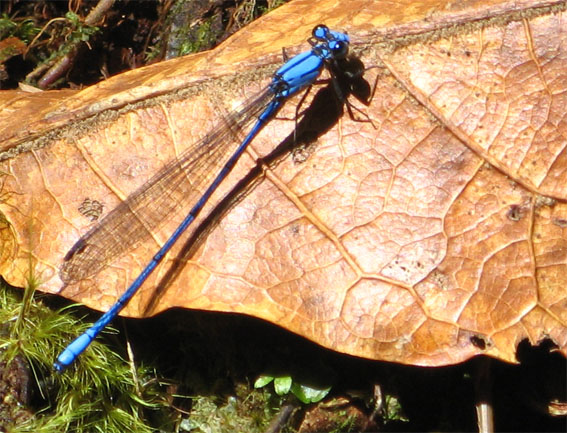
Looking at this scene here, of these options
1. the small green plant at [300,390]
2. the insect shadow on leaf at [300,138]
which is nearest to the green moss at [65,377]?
the insect shadow on leaf at [300,138]

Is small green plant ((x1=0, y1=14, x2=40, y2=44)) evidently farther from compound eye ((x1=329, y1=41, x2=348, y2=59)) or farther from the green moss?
compound eye ((x1=329, y1=41, x2=348, y2=59))

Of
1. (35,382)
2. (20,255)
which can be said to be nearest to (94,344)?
(35,382)

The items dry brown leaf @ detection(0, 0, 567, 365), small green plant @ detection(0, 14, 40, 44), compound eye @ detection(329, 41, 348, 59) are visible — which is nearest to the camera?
dry brown leaf @ detection(0, 0, 567, 365)

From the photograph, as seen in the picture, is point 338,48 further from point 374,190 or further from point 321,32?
point 374,190

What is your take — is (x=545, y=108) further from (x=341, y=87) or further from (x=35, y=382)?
(x=35, y=382)

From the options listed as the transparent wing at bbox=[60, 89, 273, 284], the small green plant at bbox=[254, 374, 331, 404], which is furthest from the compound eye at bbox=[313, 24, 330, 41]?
the small green plant at bbox=[254, 374, 331, 404]

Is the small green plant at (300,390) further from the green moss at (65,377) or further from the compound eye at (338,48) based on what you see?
the compound eye at (338,48)

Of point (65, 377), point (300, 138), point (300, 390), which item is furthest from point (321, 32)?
point (65, 377)
